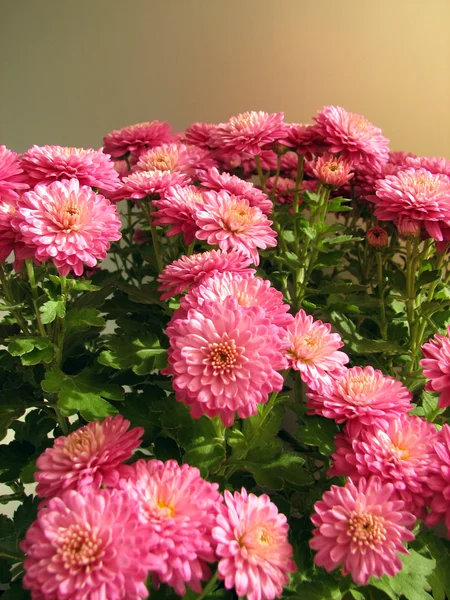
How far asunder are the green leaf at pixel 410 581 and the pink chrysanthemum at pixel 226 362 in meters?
0.29

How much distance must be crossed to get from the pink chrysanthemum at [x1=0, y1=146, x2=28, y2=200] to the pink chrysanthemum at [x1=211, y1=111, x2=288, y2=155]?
0.35 metres

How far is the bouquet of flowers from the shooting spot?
44 cm

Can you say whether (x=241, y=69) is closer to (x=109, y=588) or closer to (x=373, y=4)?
(x=373, y=4)

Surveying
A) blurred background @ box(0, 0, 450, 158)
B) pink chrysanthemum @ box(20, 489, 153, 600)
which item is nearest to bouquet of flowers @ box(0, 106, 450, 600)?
pink chrysanthemum @ box(20, 489, 153, 600)

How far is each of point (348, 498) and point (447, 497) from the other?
0.33 feet

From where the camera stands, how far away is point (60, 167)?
0.68m

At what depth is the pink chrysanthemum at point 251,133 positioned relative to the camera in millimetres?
835

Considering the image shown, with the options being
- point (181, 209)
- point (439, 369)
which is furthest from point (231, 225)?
point (439, 369)

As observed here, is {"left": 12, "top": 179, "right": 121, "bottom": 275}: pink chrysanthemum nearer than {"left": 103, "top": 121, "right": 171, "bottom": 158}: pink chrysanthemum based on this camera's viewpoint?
Yes

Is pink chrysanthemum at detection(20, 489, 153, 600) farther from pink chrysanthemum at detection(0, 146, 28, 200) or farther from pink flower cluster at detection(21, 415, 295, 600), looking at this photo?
pink chrysanthemum at detection(0, 146, 28, 200)

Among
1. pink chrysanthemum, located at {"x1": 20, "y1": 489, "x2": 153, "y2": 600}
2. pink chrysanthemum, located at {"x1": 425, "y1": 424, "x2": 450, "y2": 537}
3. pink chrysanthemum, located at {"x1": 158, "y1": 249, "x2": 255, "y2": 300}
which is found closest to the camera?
pink chrysanthemum, located at {"x1": 20, "y1": 489, "x2": 153, "y2": 600}

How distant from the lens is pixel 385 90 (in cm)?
117

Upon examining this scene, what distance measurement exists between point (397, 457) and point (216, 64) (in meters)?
1.09

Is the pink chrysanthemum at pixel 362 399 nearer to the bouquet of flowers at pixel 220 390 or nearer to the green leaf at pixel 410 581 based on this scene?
the bouquet of flowers at pixel 220 390
